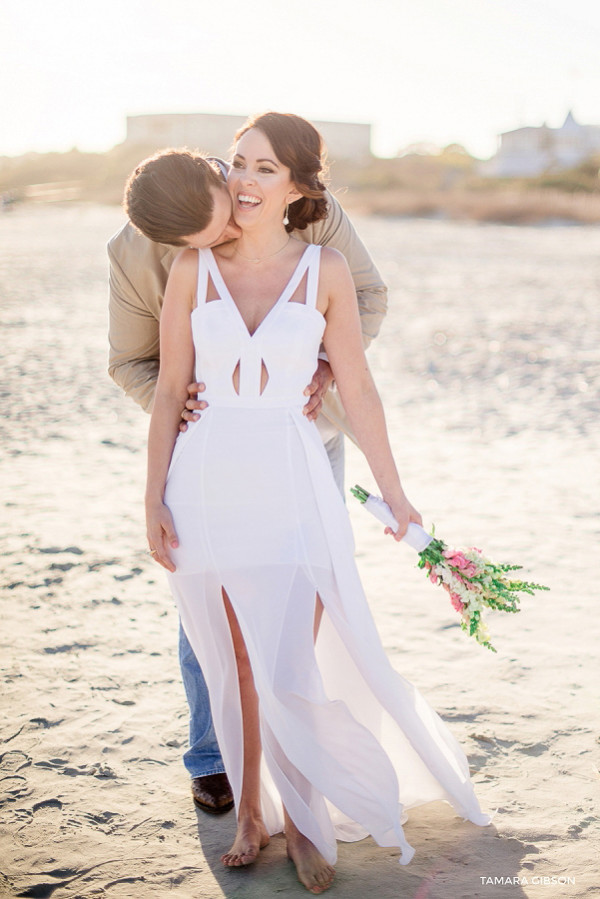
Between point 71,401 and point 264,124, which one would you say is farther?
point 71,401

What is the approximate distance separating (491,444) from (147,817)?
5.83 metres

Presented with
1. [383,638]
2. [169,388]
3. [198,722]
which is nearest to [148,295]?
[169,388]

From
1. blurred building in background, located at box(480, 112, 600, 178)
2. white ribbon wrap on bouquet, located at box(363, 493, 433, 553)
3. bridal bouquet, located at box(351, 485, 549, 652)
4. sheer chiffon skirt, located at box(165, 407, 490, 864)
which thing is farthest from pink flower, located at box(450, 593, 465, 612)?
blurred building in background, located at box(480, 112, 600, 178)

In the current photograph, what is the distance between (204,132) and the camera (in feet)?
319

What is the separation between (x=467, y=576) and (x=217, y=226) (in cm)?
135

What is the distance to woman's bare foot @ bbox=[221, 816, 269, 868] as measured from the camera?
10.1 feet

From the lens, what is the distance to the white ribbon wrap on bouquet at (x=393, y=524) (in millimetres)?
3230

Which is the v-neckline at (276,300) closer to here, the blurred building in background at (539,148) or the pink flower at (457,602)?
the pink flower at (457,602)

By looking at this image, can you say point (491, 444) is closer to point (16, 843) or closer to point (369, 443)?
point (369, 443)

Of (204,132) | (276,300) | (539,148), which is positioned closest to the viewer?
(276,300)

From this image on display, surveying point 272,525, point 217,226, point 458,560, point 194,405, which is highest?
point 217,226

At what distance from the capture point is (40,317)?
15.6 m

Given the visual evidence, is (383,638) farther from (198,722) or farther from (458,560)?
(458,560)

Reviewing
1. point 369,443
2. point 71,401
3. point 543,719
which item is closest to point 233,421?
point 369,443
